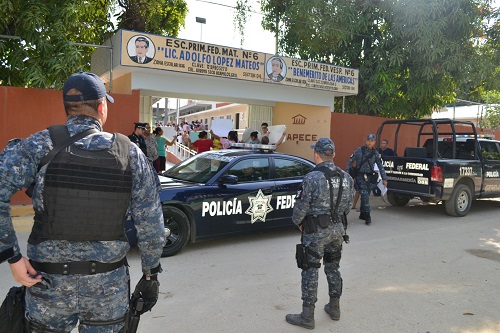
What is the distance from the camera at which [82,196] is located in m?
1.85

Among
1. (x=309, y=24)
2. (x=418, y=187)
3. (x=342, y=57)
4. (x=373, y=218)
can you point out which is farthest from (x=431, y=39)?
(x=373, y=218)

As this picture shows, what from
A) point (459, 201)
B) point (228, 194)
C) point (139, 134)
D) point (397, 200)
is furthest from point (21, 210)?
point (459, 201)

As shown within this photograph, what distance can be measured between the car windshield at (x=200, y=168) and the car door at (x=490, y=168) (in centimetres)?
643

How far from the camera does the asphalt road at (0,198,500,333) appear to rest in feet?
11.8

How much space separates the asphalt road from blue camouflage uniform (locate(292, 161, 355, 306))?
349mm

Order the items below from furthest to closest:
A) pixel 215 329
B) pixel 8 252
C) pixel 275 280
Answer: pixel 275 280
pixel 215 329
pixel 8 252

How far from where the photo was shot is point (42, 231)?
184cm

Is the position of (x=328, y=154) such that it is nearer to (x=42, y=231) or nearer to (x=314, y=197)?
(x=314, y=197)

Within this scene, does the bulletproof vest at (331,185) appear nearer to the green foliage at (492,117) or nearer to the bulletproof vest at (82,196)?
the bulletproof vest at (82,196)

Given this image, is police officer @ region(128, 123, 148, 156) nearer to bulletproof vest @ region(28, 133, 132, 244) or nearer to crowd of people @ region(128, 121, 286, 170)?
crowd of people @ region(128, 121, 286, 170)

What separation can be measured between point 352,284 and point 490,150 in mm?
7002

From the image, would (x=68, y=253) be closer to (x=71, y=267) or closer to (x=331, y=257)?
(x=71, y=267)

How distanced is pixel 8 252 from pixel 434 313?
3.63 metres

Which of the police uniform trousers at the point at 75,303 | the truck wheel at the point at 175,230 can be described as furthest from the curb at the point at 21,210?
the police uniform trousers at the point at 75,303
